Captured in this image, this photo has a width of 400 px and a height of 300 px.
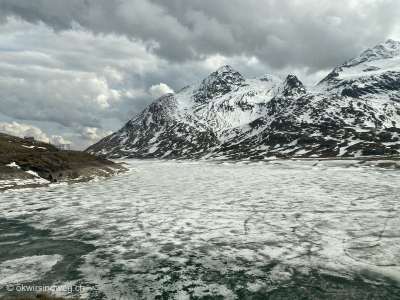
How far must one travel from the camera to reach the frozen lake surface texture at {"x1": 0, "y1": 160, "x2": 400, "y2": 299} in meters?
10.1

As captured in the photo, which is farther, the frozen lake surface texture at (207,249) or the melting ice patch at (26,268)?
the melting ice patch at (26,268)

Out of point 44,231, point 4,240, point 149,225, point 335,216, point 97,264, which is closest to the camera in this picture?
point 97,264

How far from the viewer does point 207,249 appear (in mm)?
14180

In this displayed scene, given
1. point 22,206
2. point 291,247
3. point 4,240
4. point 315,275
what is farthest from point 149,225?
point 22,206

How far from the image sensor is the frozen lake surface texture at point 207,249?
10.1 metres

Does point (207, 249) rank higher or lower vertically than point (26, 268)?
lower

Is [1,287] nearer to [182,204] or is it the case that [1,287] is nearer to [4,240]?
[4,240]

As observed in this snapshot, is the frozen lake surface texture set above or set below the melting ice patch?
below

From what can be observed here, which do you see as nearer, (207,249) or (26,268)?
(26,268)

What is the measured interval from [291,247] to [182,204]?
13.7m

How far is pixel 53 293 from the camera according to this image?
9594 millimetres

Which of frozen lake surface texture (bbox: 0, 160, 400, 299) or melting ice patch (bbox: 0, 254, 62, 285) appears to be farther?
melting ice patch (bbox: 0, 254, 62, 285)

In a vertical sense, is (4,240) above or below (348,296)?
above

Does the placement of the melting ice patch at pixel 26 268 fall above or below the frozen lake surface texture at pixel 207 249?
above
